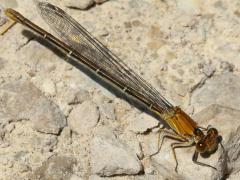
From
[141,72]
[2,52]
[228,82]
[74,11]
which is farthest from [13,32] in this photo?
[228,82]

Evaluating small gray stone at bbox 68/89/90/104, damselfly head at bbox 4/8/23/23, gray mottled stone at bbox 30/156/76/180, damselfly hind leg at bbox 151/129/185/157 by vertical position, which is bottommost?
gray mottled stone at bbox 30/156/76/180

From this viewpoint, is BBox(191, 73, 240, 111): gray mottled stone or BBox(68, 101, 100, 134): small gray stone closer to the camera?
BBox(68, 101, 100, 134): small gray stone

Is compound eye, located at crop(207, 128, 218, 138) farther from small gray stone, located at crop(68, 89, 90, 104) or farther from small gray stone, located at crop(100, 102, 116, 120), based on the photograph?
small gray stone, located at crop(68, 89, 90, 104)

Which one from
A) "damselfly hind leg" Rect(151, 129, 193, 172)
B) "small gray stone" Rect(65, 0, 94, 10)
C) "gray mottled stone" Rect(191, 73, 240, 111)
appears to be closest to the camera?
"damselfly hind leg" Rect(151, 129, 193, 172)

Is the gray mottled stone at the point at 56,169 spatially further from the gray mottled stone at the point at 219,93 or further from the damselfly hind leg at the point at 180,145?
the gray mottled stone at the point at 219,93

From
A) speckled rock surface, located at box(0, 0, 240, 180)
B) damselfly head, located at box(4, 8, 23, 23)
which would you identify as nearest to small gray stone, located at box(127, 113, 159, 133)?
speckled rock surface, located at box(0, 0, 240, 180)

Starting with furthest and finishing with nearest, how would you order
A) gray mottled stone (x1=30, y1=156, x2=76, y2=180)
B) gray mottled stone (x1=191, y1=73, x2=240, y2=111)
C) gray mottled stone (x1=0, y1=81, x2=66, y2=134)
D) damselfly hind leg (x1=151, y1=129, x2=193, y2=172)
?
gray mottled stone (x1=191, y1=73, x2=240, y2=111), damselfly hind leg (x1=151, y1=129, x2=193, y2=172), gray mottled stone (x1=0, y1=81, x2=66, y2=134), gray mottled stone (x1=30, y1=156, x2=76, y2=180)

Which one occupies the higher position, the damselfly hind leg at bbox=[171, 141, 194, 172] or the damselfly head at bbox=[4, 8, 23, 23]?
the damselfly head at bbox=[4, 8, 23, 23]

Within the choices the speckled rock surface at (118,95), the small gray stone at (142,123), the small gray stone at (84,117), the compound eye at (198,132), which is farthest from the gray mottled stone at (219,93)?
the small gray stone at (84,117)
